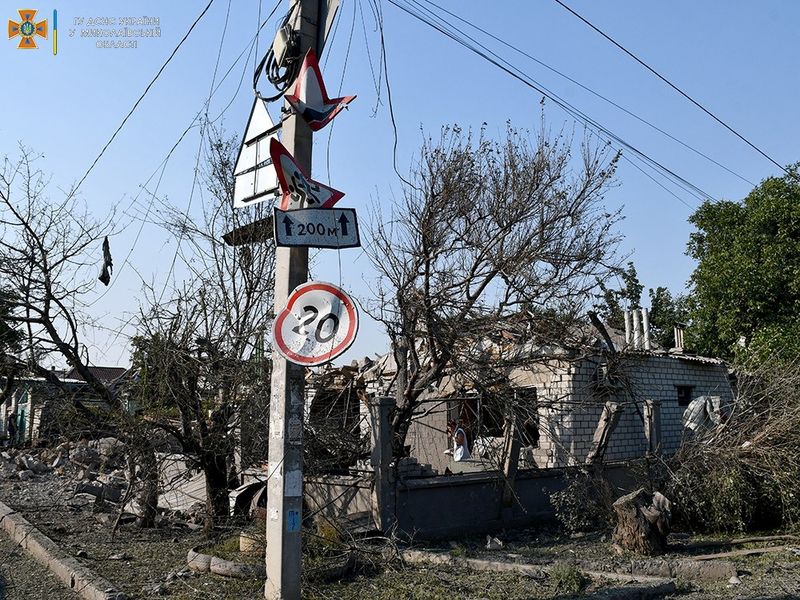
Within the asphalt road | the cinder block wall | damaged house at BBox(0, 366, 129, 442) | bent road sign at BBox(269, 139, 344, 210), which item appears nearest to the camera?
bent road sign at BBox(269, 139, 344, 210)

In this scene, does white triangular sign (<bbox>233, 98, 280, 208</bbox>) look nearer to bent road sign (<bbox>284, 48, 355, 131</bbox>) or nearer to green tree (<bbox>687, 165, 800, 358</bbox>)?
bent road sign (<bbox>284, 48, 355, 131</bbox>)

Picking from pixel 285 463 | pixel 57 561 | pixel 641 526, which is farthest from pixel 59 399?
pixel 641 526

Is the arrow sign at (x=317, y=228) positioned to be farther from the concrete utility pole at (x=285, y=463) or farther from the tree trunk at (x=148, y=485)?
the tree trunk at (x=148, y=485)

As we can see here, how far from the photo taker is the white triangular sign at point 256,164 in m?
6.14

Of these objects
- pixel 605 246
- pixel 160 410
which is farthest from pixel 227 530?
pixel 605 246

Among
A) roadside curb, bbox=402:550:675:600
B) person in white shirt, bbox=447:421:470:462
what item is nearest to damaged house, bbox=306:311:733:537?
person in white shirt, bbox=447:421:470:462

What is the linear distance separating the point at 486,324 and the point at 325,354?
6.33 meters

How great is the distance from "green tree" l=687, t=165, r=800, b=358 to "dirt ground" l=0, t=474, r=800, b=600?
9.56 m

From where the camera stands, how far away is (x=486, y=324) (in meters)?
11.1

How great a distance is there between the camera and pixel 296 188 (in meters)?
5.63

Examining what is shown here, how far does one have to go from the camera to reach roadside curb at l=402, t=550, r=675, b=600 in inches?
252

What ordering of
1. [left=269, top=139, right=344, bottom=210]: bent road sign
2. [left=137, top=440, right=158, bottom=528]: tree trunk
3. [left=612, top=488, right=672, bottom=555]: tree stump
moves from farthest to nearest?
[left=137, top=440, right=158, bottom=528]: tree trunk → [left=612, top=488, right=672, bottom=555]: tree stump → [left=269, top=139, right=344, bottom=210]: bent road sign

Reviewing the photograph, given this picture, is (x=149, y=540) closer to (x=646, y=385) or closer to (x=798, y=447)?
(x=798, y=447)

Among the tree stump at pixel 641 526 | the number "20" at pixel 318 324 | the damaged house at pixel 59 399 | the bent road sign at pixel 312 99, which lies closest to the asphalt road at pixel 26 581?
the damaged house at pixel 59 399
